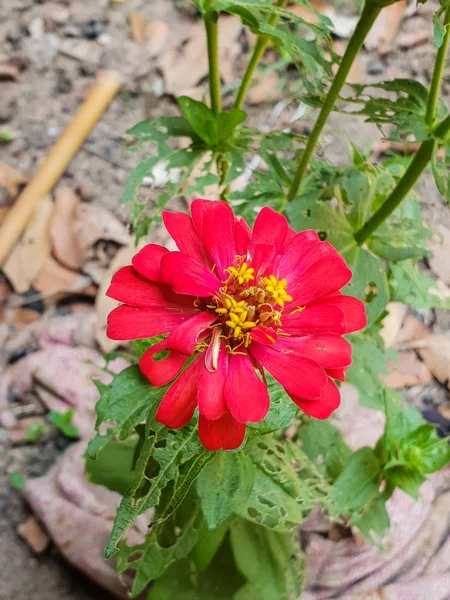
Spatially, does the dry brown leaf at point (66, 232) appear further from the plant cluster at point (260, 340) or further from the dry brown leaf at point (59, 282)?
the plant cluster at point (260, 340)

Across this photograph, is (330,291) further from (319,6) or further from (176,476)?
(319,6)

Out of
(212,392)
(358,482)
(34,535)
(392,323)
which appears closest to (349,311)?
(212,392)

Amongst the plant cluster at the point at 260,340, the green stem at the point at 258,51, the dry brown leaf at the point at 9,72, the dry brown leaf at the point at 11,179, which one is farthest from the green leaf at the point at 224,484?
the dry brown leaf at the point at 9,72

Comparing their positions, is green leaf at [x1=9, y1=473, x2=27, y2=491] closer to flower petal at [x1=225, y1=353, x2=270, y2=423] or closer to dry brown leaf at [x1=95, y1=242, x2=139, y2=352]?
dry brown leaf at [x1=95, y1=242, x2=139, y2=352]

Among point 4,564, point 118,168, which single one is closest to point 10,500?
point 4,564

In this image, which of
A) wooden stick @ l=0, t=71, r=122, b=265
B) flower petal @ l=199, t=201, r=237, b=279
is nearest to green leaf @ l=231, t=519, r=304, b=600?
flower petal @ l=199, t=201, r=237, b=279

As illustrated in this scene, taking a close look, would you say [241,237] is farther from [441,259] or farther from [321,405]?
[441,259]
